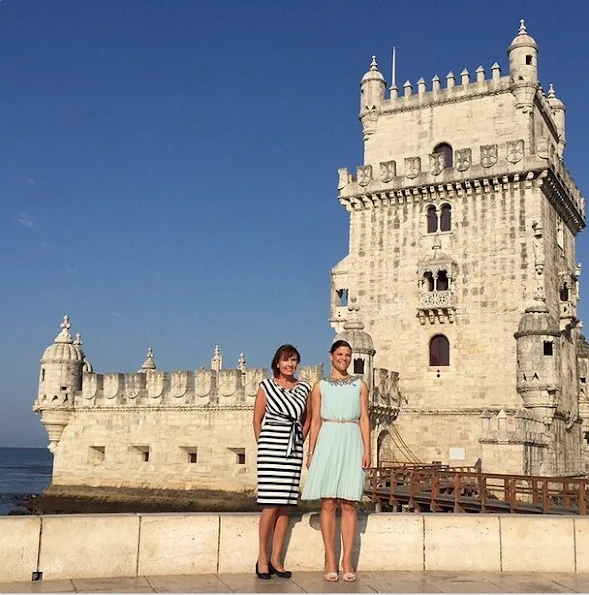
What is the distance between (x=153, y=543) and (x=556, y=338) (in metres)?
24.2

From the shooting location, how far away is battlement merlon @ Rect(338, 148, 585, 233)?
1181 inches

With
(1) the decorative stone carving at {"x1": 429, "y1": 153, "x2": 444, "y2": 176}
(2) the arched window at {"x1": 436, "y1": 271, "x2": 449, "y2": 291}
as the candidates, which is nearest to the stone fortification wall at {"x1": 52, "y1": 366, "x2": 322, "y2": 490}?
(2) the arched window at {"x1": 436, "y1": 271, "x2": 449, "y2": 291}

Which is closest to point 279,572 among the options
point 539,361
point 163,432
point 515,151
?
point 539,361

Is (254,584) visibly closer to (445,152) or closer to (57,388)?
(445,152)

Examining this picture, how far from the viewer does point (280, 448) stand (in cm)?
739

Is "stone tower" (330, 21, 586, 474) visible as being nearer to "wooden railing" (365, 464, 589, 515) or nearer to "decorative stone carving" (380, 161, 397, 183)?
"decorative stone carving" (380, 161, 397, 183)

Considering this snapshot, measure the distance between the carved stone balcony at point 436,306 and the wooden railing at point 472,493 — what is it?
6.32 m

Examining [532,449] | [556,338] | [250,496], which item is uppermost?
[556,338]

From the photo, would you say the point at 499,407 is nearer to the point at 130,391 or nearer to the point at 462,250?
the point at 462,250

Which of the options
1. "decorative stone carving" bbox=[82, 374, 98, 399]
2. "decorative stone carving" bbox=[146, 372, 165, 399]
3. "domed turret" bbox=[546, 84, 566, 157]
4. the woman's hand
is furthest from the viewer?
"domed turret" bbox=[546, 84, 566, 157]

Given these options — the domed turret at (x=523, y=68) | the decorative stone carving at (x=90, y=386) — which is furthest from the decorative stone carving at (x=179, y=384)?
the domed turret at (x=523, y=68)

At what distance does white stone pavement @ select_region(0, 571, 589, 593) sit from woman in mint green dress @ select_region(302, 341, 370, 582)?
31 centimetres

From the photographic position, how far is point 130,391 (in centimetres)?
3341

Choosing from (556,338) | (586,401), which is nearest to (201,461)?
(556,338)
